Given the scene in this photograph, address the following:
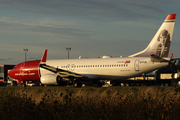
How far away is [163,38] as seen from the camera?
33906 millimetres

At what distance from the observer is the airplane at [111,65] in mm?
32737

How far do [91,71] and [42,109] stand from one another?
25.3m

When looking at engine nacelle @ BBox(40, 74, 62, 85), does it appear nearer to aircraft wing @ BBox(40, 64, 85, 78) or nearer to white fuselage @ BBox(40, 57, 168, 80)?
aircraft wing @ BBox(40, 64, 85, 78)

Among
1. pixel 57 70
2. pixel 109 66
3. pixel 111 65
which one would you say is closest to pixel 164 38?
pixel 111 65

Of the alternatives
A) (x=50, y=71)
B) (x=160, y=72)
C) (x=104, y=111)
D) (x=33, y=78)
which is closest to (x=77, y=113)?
(x=104, y=111)

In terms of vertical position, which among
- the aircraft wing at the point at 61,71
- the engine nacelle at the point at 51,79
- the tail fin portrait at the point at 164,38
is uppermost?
the tail fin portrait at the point at 164,38

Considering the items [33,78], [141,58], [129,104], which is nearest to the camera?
[129,104]

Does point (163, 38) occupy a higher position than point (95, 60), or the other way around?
point (163, 38)

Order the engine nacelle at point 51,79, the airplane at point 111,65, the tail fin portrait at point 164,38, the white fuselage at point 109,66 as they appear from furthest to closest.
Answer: the engine nacelle at point 51,79
the tail fin portrait at point 164,38
the airplane at point 111,65
the white fuselage at point 109,66

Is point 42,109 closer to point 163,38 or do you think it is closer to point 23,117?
point 23,117

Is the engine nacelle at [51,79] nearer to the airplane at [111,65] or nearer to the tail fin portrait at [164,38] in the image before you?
the airplane at [111,65]

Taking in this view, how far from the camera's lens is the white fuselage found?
3262cm

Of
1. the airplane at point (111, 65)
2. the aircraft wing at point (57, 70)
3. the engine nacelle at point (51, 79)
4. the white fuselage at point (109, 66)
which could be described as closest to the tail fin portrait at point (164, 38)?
the airplane at point (111, 65)

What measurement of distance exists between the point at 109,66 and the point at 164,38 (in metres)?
7.48
